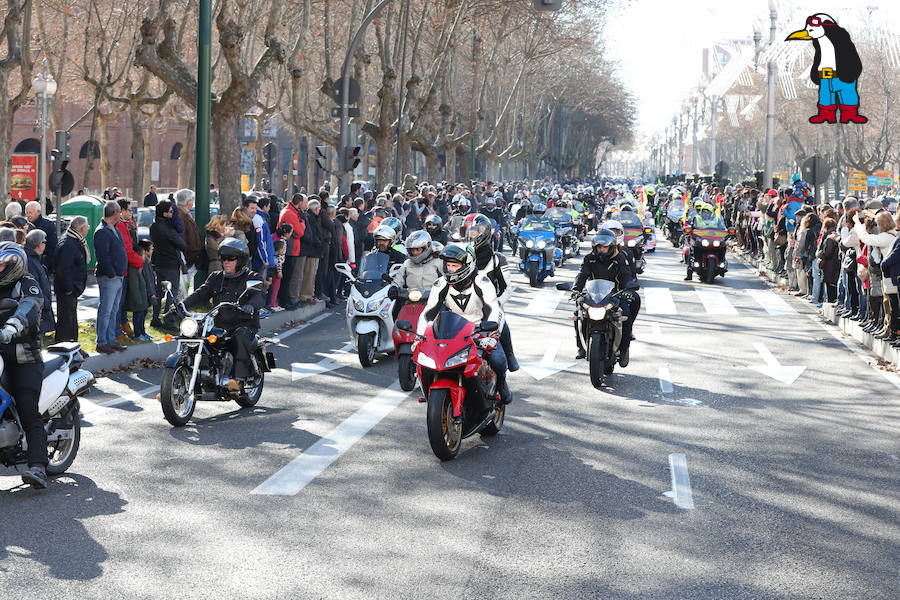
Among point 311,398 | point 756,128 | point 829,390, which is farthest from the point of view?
point 756,128

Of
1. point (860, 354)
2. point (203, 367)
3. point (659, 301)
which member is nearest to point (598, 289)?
point (203, 367)

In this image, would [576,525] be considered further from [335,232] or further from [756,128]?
[756,128]

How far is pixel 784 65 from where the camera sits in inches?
3647

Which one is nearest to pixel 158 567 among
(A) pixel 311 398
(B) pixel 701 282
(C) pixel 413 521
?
(C) pixel 413 521

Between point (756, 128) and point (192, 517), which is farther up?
point (756, 128)

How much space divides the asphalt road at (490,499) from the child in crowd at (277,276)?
541 cm

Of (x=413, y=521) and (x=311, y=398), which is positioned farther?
(x=311, y=398)

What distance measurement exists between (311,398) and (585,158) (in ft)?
506

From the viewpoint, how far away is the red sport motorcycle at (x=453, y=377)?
970 cm

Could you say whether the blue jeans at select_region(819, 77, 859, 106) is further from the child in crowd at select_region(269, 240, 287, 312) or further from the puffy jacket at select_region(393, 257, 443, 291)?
the puffy jacket at select_region(393, 257, 443, 291)

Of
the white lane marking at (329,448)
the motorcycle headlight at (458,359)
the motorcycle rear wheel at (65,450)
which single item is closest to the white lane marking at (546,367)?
the white lane marking at (329,448)

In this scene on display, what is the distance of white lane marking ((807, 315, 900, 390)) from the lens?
591 inches

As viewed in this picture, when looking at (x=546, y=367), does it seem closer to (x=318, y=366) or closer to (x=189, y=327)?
(x=318, y=366)

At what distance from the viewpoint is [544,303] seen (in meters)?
24.5
